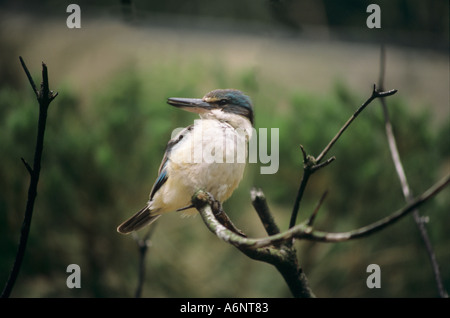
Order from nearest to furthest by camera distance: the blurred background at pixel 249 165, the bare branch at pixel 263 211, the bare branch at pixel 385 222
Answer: the bare branch at pixel 385 222 < the bare branch at pixel 263 211 < the blurred background at pixel 249 165

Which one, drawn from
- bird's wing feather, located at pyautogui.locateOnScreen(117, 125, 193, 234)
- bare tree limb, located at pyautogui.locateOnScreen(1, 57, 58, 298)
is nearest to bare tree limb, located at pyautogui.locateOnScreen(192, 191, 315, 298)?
bird's wing feather, located at pyautogui.locateOnScreen(117, 125, 193, 234)

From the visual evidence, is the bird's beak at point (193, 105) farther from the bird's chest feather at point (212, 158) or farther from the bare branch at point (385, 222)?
the bare branch at point (385, 222)

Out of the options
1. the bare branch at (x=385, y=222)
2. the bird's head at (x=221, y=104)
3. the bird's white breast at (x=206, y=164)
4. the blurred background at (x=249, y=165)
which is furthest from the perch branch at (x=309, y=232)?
the blurred background at (x=249, y=165)

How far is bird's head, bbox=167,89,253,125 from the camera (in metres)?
0.96

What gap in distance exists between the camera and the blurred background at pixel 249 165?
2252 millimetres

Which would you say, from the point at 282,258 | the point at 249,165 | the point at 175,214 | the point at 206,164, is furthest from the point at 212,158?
the point at 175,214

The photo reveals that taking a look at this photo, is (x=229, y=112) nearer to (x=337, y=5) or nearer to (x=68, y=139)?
(x=337, y=5)

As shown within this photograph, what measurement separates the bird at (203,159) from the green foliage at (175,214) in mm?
1070

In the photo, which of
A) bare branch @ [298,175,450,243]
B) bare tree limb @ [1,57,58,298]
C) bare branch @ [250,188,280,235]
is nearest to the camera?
bare branch @ [298,175,450,243]

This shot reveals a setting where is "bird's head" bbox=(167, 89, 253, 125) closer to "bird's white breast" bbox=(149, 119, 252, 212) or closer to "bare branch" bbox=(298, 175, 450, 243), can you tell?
"bird's white breast" bbox=(149, 119, 252, 212)

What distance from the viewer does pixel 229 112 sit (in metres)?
0.99

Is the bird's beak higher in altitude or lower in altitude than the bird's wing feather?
higher
